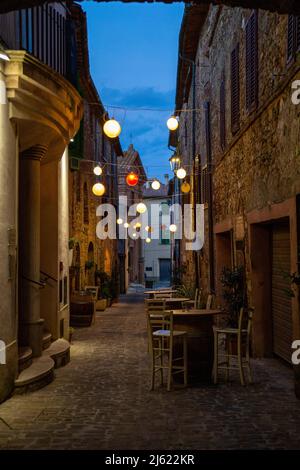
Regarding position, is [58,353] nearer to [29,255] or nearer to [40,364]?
[40,364]

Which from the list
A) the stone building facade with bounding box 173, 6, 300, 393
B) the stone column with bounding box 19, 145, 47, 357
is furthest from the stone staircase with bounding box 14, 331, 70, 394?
the stone building facade with bounding box 173, 6, 300, 393

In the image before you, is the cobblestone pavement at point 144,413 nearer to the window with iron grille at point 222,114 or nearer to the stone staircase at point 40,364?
the stone staircase at point 40,364

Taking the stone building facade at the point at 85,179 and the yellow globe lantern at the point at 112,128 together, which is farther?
the stone building facade at the point at 85,179

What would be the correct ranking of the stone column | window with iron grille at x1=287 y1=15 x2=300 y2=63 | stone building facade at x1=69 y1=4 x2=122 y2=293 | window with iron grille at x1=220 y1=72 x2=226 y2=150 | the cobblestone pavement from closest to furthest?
the cobblestone pavement, window with iron grille at x1=287 y1=15 x2=300 y2=63, the stone column, window with iron grille at x1=220 y1=72 x2=226 y2=150, stone building facade at x1=69 y1=4 x2=122 y2=293

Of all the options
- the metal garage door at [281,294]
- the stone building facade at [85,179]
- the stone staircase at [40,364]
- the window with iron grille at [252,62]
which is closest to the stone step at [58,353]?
the stone staircase at [40,364]

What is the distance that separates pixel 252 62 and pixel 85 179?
1043 cm

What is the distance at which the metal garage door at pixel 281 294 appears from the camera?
8172 mm

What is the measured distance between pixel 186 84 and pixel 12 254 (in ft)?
53.7

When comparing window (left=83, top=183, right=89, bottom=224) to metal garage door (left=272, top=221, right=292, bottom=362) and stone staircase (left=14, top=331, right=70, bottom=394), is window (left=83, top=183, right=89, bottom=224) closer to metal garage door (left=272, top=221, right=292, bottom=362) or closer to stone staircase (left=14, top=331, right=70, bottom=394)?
stone staircase (left=14, top=331, right=70, bottom=394)

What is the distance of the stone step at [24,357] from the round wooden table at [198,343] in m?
2.26

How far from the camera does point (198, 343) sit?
7660 millimetres

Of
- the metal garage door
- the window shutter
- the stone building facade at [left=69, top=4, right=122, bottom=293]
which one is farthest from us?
the stone building facade at [left=69, top=4, right=122, bottom=293]

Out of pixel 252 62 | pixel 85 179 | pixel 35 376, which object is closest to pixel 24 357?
pixel 35 376

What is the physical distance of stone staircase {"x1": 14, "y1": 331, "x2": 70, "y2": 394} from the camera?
7.10m
